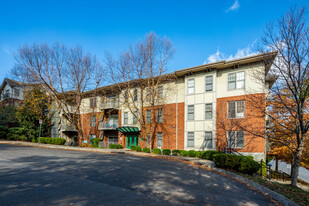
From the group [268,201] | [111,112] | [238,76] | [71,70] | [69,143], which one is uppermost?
[71,70]

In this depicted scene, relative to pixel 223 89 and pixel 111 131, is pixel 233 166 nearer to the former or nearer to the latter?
pixel 223 89

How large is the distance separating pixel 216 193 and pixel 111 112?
24318 mm

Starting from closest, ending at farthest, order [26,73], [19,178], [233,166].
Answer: [19,178]
[233,166]
[26,73]

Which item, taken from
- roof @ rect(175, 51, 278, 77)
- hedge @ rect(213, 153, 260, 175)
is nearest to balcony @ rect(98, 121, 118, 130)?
roof @ rect(175, 51, 278, 77)

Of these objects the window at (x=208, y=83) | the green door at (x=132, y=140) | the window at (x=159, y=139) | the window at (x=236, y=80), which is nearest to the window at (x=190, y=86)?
the window at (x=208, y=83)

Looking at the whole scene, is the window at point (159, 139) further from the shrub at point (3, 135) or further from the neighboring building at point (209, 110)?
the shrub at point (3, 135)

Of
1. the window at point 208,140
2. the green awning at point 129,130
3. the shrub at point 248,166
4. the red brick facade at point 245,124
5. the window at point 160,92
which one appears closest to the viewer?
the shrub at point 248,166

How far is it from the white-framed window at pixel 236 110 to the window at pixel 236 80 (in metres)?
1.62

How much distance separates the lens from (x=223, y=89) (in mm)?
20250

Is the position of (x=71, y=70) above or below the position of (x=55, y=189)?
above

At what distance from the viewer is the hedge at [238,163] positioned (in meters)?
11.4

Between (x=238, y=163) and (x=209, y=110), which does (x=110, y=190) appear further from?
(x=209, y=110)

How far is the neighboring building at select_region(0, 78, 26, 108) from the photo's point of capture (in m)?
36.8

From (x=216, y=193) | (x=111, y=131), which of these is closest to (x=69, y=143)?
(x=111, y=131)
